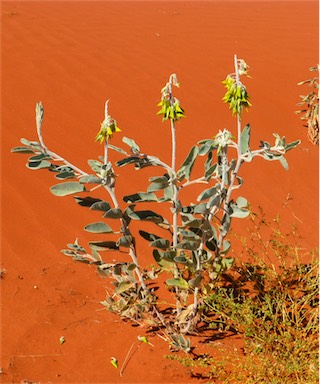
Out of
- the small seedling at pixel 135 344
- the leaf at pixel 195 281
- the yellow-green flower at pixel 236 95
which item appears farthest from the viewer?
the small seedling at pixel 135 344

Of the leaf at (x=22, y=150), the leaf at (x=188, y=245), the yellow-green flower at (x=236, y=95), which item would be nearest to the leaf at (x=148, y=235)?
the leaf at (x=188, y=245)

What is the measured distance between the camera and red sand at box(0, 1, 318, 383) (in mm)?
3193

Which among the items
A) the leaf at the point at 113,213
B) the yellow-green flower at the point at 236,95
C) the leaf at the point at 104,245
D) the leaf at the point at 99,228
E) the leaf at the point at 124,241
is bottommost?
the leaf at the point at 104,245

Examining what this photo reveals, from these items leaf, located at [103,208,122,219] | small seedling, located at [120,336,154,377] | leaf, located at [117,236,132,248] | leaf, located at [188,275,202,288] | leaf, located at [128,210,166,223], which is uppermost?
leaf, located at [103,208,122,219]

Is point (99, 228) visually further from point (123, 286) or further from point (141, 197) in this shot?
point (123, 286)

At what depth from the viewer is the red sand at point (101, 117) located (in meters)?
3.19

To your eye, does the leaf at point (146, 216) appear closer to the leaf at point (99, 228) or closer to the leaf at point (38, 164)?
the leaf at point (99, 228)

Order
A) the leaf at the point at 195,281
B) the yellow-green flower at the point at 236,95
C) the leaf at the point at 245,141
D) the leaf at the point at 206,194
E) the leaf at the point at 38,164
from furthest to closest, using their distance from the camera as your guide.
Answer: the leaf at the point at 195,281 < the leaf at the point at 245,141 < the leaf at the point at 38,164 < the leaf at the point at 206,194 < the yellow-green flower at the point at 236,95

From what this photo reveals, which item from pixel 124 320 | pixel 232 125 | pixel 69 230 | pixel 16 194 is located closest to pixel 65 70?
pixel 232 125

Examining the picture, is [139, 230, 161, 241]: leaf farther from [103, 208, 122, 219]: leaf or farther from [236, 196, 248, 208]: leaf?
[236, 196, 248, 208]: leaf

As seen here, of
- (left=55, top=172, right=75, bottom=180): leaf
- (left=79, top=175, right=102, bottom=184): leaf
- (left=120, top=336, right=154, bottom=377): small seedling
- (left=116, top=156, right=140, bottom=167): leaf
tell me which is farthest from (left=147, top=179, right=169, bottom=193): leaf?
(left=120, top=336, right=154, bottom=377): small seedling

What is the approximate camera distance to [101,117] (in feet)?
19.3

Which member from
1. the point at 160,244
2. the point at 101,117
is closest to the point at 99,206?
the point at 160,244

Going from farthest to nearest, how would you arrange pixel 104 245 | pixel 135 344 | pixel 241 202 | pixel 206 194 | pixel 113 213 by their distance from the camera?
pixel 135 344 → pixel 104 245 → pixel 241 202 → pixel 113 213 → pixel 206 194
